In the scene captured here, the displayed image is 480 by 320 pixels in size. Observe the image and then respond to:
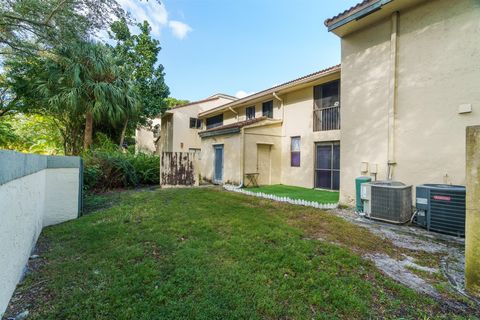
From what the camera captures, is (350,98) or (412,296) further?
(350,98)

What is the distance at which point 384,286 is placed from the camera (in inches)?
109

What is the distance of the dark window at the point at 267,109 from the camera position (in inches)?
511

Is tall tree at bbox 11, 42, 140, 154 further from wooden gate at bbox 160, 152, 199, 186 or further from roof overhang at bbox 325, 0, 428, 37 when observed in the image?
roof overhang at bbox 325, 0, 428, 37

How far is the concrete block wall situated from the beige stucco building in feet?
25.3

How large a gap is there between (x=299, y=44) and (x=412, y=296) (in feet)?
40.9

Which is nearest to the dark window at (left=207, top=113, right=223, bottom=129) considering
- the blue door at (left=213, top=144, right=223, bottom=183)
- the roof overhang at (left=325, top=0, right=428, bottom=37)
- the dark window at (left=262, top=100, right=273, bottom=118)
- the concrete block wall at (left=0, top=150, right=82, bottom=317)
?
the blue door at (left=213, top=144, right=223, bottom=183)

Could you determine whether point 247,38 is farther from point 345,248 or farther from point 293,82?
point 345,248

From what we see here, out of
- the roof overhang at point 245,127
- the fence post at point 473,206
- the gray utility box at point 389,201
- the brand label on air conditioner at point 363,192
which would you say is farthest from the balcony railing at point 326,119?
the fence post at point 473,206

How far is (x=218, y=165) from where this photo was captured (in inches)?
512

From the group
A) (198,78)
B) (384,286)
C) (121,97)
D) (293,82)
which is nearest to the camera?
(384,286)

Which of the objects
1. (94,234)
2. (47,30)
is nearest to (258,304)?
(94,234)

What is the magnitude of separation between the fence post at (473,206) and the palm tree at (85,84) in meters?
13.1

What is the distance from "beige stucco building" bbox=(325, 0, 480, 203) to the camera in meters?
5.20

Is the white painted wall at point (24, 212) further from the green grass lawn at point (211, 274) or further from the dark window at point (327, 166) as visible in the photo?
the dark window at point (327, 166)
